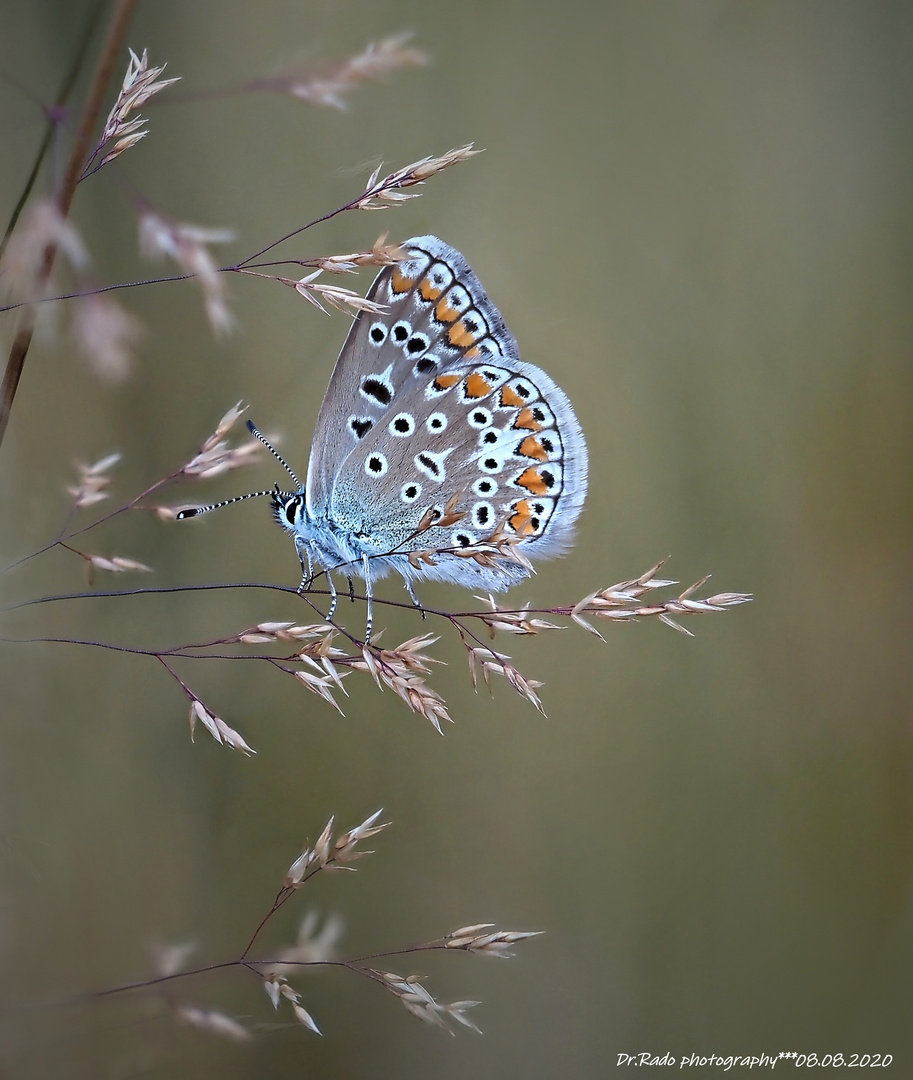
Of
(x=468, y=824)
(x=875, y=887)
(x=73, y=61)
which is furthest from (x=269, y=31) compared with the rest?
(x=875, y=887)

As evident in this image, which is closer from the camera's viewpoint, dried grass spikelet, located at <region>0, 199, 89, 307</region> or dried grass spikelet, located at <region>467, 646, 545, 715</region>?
dried grass spikelet, located at <region>0, 199, 89, 307</region>

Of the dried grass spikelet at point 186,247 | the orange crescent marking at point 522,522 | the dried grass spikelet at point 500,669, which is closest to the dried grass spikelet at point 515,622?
the dried grass spikelet at point 500,669

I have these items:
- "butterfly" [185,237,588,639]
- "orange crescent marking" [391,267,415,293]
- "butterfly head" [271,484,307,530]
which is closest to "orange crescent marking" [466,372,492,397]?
"butterfly" [185,237,588,639]

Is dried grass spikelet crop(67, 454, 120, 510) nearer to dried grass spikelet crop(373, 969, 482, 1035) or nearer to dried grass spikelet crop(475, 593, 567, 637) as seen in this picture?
dried grass spikelet crop(475, 593, 567, 637)

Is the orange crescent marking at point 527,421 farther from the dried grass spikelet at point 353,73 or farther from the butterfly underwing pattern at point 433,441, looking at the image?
the dried grass spikelet at point 353,73

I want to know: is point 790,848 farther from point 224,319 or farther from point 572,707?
point 224,319

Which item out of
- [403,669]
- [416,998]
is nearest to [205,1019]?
[416,998]

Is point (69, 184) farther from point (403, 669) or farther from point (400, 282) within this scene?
point (403, 669)
